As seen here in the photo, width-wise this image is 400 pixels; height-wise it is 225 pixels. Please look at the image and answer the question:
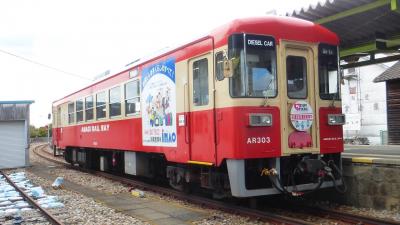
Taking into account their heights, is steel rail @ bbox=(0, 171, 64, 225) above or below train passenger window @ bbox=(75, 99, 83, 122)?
below

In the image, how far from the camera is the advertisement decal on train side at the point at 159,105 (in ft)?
30.3

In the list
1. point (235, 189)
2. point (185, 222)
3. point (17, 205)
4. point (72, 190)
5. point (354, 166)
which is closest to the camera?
point (235, 189)

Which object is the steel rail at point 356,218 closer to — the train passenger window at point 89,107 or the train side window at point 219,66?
the train side window at point 219,66

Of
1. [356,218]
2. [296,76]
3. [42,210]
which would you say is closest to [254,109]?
[296,76]

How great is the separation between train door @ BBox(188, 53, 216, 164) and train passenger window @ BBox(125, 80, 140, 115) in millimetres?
2756

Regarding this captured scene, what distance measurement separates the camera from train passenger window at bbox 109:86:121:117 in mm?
12352

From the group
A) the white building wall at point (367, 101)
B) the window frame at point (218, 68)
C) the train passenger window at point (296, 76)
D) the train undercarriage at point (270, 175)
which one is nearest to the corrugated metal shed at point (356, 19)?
the train passenger window at point (296, 76)

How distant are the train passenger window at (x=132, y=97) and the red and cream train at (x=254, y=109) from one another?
4.38ft

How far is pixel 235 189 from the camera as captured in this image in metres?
7.11

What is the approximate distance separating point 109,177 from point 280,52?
27.9 feet

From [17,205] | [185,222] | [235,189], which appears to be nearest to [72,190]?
[17,205]

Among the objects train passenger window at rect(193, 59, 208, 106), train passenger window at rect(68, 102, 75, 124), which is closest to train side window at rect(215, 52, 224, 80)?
train passenger window at rect(193, 59, 208, 106)

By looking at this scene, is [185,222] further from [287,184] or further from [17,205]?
[17,205]

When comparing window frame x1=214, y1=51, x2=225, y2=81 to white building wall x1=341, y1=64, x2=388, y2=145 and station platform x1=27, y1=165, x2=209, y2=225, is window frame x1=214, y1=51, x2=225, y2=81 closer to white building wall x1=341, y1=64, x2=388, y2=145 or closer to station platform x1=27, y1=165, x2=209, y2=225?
station platform x1=27, y1=165, x2=209, y2=225
